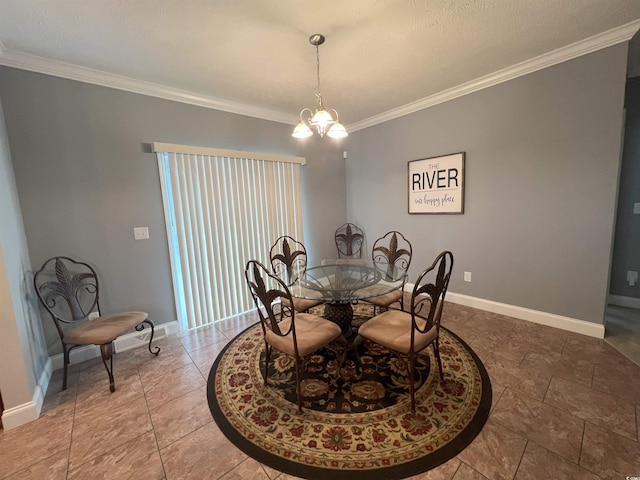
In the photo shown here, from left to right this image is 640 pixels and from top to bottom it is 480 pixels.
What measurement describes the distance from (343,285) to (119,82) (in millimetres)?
2775

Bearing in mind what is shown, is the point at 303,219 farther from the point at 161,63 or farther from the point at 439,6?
the point at 439,6

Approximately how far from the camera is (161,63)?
221cm

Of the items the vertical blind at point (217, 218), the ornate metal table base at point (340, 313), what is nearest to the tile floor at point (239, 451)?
the vertical blind at point (217, 218)

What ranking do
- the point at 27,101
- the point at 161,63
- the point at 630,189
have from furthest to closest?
the point at 630,189, the point at 161,63, the point at 27,101

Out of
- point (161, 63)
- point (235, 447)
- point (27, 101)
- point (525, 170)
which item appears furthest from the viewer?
point (525, 170)

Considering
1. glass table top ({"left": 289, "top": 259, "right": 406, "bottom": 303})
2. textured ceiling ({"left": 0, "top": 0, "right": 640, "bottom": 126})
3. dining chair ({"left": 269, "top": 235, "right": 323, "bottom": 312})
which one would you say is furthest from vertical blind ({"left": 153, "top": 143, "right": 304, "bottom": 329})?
glass table top ({"left": 289, "top": 259, "right": 406, "bottom": 303})

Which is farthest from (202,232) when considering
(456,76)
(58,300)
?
(456,76)

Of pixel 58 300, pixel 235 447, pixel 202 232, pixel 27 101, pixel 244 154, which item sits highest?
pixel 27 101

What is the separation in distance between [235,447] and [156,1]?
266cm

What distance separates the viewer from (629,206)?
2.88m

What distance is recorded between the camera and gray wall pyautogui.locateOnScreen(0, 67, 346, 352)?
6.88 ft

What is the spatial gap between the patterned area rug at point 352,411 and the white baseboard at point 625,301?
229 cm

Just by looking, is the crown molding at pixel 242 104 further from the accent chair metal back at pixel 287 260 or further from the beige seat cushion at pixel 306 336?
the beige seat cushion at pixel 306 336

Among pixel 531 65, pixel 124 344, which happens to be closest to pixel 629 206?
pixel 531 65
